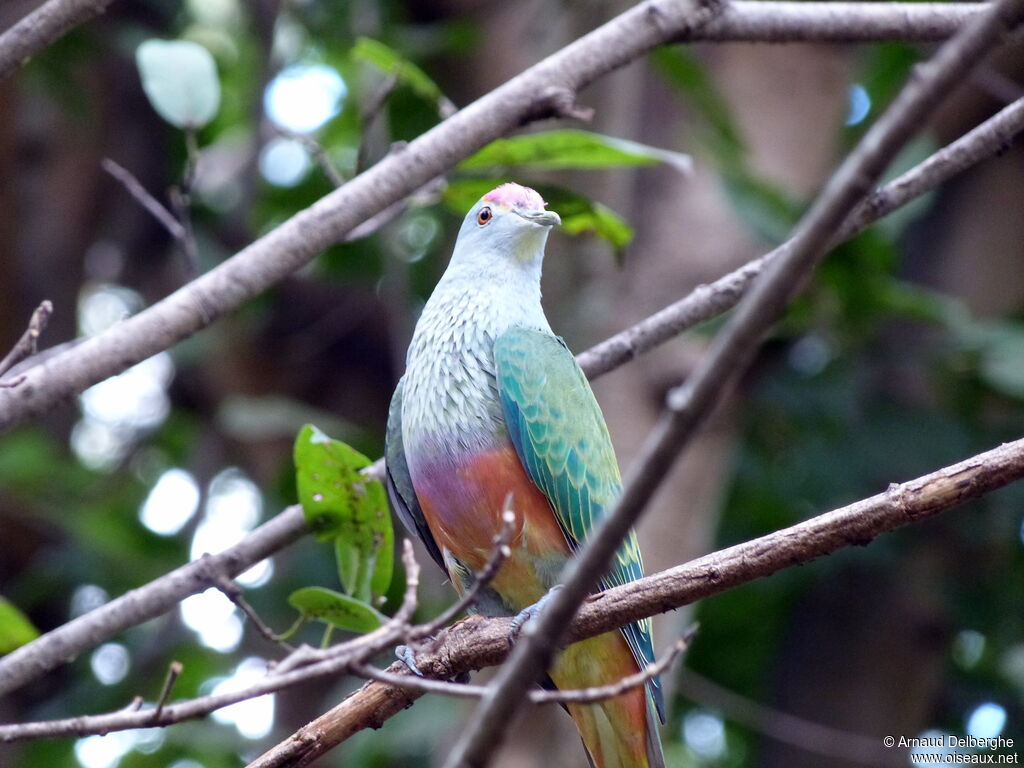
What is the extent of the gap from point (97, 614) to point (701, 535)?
9.68ft

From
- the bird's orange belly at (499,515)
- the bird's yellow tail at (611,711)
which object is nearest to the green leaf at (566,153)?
the bird's orange belly at (499,515)

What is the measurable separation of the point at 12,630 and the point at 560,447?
166 cm

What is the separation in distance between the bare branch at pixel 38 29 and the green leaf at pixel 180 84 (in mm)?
584

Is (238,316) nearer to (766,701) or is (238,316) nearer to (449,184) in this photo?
(449,184)

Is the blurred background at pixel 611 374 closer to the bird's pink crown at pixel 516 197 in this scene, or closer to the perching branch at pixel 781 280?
the bird's pink crown at pixel 516 197

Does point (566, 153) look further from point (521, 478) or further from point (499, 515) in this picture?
point (499, 515)

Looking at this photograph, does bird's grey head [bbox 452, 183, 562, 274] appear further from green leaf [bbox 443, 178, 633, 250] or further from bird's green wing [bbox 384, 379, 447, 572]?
bird's green wing [bbox 384, 379, 447, 572]

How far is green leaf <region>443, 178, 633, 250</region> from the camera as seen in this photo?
140 inches

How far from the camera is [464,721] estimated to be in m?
4.53

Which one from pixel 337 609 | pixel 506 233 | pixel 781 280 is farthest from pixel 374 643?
pixel 506 233

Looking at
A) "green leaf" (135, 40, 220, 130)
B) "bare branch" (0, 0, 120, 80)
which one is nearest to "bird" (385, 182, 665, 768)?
"green leaf" (135, 40, 220, 130)

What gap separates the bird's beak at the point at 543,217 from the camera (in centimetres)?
346

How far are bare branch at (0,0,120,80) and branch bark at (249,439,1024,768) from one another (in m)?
1.65

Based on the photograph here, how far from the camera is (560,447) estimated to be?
316 cm
